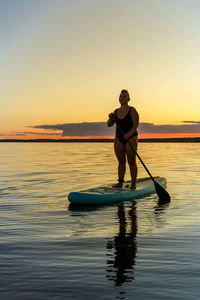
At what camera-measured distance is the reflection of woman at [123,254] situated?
456 cm

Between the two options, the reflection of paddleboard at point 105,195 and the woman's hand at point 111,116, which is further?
the woman's hand at point 111,116

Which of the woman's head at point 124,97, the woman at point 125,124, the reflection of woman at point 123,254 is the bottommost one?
the reflection of woman at point 123,254

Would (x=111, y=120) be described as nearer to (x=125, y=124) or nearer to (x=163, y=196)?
(x=125, y=124)

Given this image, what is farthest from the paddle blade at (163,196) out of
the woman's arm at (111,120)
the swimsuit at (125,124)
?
the woman's arm at (111,120)

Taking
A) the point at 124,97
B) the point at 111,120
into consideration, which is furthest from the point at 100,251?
the point at 124,97

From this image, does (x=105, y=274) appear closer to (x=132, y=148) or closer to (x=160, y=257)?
(x=160, y=257)

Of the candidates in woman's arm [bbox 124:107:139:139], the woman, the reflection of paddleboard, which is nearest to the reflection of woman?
the reflection of paddleboard

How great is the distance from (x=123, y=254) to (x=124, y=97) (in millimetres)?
6235

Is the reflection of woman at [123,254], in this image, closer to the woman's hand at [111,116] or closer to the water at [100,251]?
the water at [100,251]

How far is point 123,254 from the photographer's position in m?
5.51

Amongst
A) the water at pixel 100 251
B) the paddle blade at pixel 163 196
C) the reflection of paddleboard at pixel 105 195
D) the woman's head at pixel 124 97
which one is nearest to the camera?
the water at pixel 100 251

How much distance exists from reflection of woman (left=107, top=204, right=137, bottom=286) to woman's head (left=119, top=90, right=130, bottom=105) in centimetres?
413

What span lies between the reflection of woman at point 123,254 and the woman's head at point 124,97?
4.13 metres

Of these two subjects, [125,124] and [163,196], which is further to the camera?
[125,124]
